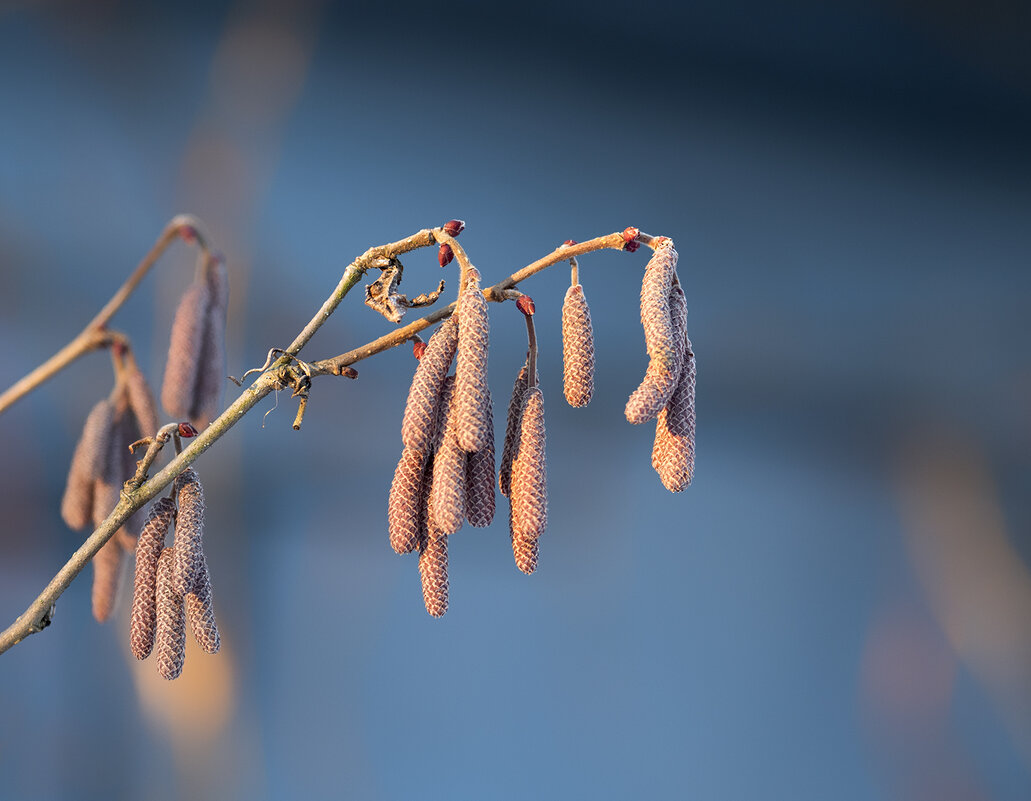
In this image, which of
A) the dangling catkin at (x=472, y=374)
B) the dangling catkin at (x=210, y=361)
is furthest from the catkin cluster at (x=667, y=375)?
the dangling catkin at (x=210, y=361)

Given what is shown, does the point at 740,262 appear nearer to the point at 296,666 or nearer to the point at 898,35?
the point at 898,35

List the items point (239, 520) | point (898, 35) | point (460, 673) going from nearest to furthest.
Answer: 1. point (239, 520)
2. point (460, 673)
3. point (898, 35)

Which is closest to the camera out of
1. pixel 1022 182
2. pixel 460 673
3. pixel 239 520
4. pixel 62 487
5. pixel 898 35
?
pixel 62 487

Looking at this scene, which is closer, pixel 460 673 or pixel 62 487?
pixel 62 487

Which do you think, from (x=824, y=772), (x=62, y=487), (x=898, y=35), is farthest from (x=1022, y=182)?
(x=62, y=487)

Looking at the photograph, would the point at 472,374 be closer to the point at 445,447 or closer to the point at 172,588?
the point at 445,447
